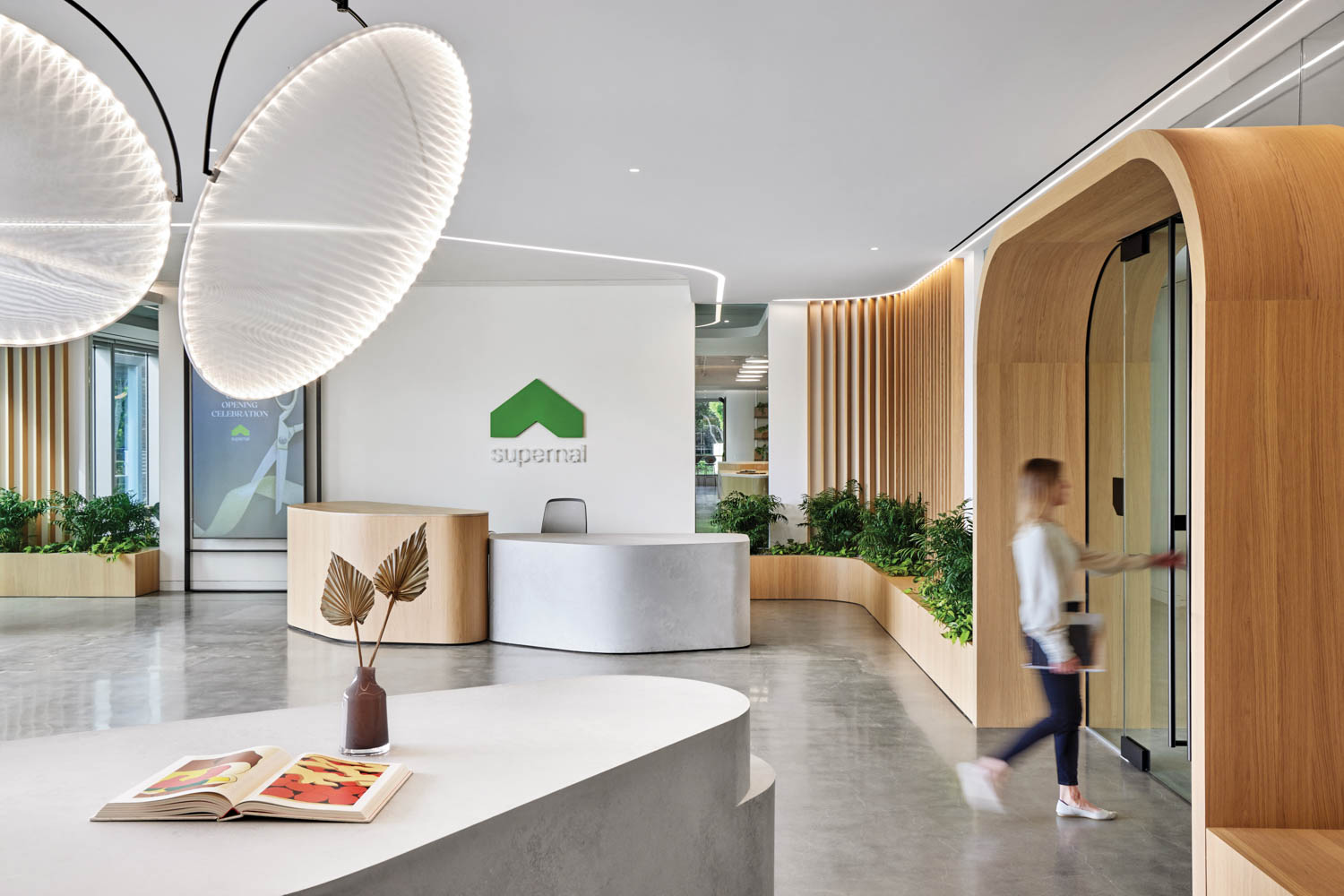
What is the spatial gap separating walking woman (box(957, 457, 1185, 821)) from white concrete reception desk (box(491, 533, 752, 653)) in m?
3.59

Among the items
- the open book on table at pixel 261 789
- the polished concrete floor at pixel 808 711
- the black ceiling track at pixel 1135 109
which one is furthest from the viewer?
the black ceiling track at pixel 1135 109

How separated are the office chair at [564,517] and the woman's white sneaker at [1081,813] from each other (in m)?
5.00

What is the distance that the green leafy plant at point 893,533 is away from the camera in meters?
9.20

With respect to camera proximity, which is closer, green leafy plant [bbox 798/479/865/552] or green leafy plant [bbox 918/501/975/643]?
green leafy plant [bbox 918/501/975/643]

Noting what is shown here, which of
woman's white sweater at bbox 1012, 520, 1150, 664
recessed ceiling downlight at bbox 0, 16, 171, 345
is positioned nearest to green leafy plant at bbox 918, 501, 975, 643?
woman's white sweater at bbox 1012, 520, 1150, 664

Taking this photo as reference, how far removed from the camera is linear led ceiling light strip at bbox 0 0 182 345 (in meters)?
1.24

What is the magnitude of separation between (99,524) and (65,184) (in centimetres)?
1076

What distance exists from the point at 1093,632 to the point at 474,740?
274cm

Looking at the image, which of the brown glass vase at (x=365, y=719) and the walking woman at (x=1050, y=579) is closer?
the brown glass vase at (x=365, y=719)

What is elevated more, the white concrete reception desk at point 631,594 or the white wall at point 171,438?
the white wall at point 171,438

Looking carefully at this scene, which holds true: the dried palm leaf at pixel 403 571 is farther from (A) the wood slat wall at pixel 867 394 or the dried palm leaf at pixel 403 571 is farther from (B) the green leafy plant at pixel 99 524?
(B) the green leafy plant at pixel 99 524

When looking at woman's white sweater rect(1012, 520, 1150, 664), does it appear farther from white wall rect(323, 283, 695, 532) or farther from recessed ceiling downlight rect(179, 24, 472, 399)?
white wall rect(323, 283, 695, 532)

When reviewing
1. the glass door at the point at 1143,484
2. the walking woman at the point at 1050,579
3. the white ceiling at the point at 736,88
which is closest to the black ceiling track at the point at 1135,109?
the white ceiling at the point at 736,88

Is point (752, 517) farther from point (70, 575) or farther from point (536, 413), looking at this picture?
point (70, 575)
